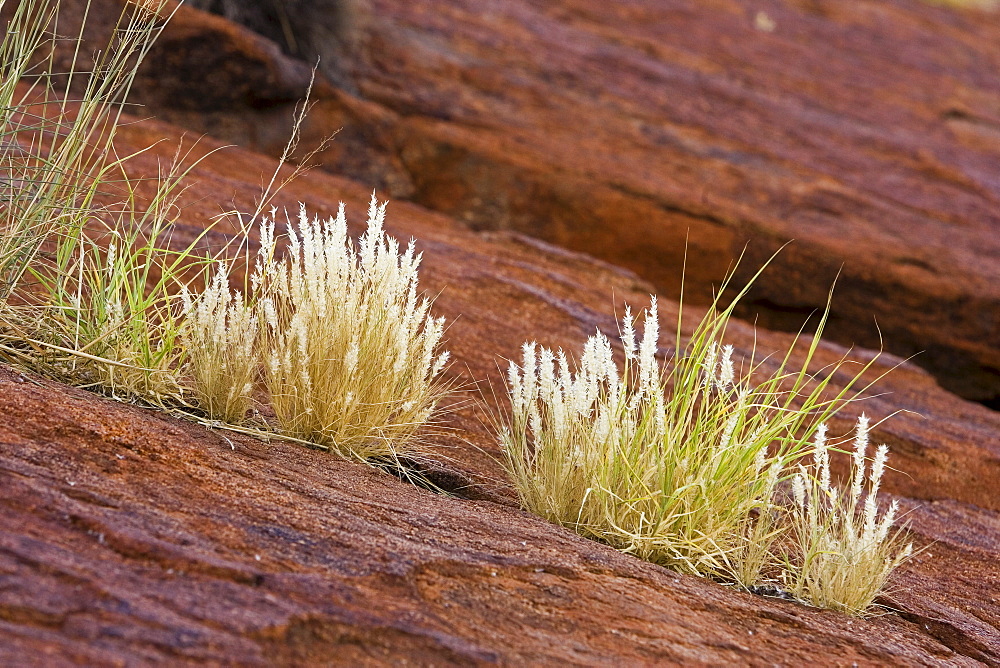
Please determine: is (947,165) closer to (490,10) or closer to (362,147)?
(490,10)

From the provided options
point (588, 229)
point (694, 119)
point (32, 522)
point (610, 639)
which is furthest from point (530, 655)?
point (694, 119)

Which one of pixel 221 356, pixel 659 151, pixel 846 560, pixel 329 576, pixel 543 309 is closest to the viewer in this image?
pixel 329 576

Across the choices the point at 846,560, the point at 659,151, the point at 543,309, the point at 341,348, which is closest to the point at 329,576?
the point at 341,348

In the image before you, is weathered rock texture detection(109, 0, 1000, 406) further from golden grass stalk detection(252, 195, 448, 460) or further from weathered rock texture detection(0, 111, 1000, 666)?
weathered rock texture detection(0, 111, 1000, 666)

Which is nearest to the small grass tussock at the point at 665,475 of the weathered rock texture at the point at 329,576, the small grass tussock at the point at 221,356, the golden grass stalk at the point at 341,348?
the weathered rock texture at the point at 329,576

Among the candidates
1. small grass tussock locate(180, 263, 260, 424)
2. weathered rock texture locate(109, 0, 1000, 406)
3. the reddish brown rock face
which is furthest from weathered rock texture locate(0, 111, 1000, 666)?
weathered rock texture locate(109, 0, 1000, 406)

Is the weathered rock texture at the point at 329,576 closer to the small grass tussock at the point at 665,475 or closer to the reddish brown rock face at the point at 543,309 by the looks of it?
the reddish brown rock face at the point at 543,309

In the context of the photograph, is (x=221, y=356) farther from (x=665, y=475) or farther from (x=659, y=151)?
(x=659, y=151)
